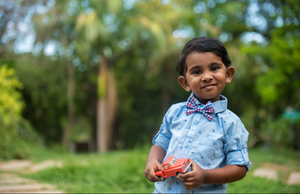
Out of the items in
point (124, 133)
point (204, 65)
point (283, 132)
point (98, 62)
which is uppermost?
point (98, 62)

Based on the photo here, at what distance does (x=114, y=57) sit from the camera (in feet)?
34.5

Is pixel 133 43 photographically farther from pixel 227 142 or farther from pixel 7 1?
pixel 227 142

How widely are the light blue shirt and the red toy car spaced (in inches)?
4.7

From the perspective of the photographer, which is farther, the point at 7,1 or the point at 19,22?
the point at 19,22

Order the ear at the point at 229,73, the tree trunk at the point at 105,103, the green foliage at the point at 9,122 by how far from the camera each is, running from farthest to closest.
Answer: the tree trunk at the point at 105,103
the green foliage at the point at 9,122
the ear at the point at 229,73

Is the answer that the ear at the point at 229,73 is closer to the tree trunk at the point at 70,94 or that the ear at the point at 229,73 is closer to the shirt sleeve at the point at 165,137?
the shirt sleeve at the point at 165,137

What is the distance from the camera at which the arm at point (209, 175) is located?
3.71 ft

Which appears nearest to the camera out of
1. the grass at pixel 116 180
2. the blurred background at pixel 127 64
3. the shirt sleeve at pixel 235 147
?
the shirt sleeve at pixel 235 147

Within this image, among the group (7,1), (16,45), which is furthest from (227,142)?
(16,45)

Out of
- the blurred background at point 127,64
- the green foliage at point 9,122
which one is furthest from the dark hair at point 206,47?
the blurred background at point 127,64

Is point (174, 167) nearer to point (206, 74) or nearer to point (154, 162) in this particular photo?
point (154, 162)

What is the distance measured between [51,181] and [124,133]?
905 centimetres

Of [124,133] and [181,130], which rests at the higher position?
[181,130]

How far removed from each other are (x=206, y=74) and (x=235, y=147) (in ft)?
1.17
